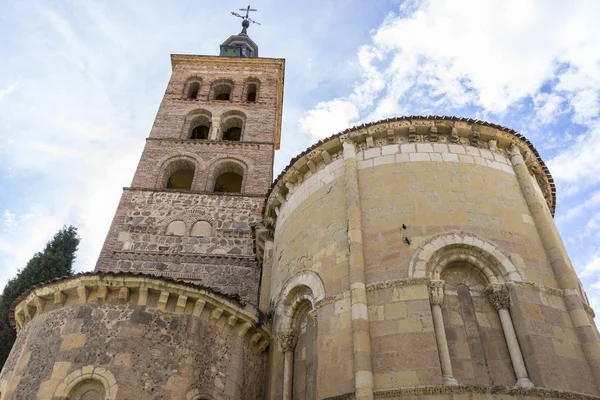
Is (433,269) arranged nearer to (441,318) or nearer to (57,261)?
(441,318)

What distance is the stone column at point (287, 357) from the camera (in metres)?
9.40

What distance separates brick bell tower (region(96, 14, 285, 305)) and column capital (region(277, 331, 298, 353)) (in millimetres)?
4724

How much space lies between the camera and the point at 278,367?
394 inches

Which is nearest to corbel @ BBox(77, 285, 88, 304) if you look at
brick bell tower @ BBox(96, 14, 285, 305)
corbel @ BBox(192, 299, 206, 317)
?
corbel @ BBox(192, 299, 206, 317)

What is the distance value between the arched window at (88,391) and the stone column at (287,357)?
3.13 m

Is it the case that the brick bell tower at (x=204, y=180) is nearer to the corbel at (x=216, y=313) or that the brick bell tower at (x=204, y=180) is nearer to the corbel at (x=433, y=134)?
the corbel at (x=216, y=313)

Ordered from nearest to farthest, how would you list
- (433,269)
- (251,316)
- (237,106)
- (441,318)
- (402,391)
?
1. (402,391)
2. (441,318)
3. (433,269)
4. (251,316)
5. (237,106)

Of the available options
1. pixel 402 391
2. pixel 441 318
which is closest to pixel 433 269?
pixel 441 318

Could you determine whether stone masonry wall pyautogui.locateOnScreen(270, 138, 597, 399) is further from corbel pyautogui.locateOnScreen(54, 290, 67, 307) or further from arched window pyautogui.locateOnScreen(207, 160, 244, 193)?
arched window pyautogui.locateOnScreen(207, 160, 244, 193)

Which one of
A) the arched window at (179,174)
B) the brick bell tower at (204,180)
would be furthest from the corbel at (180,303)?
the arched window at (179,174)

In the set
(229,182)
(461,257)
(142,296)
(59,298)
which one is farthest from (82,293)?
(229,182)

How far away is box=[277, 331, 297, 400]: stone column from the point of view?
30.8ft

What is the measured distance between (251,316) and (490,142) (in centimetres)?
615

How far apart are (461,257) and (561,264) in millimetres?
1751
